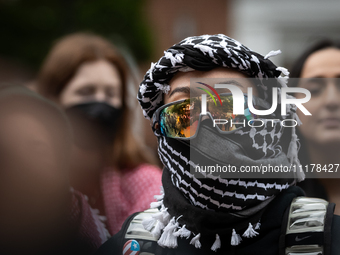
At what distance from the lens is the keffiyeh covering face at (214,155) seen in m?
1.75

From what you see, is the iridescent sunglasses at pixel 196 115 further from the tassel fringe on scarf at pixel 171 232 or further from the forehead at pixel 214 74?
the tassel fringe on scarf at pixel 171 232

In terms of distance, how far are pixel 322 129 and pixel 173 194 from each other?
130 cm

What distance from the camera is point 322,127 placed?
2.58 m

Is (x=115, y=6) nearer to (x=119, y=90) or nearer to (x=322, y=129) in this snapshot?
(x=119, y=90)

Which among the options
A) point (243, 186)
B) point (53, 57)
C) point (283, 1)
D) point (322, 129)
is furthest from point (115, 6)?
point (243, 186)

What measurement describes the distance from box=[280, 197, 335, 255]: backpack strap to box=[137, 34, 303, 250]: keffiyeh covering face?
0.14 metres

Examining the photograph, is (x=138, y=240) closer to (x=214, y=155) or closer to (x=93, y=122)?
(x=214, y=155)

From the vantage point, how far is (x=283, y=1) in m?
13.1

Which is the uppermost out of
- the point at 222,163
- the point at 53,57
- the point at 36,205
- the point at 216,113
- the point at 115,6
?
the point at 115,6

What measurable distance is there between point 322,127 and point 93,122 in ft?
5.61

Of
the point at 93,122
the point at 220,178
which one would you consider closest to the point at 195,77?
the point at 220,178

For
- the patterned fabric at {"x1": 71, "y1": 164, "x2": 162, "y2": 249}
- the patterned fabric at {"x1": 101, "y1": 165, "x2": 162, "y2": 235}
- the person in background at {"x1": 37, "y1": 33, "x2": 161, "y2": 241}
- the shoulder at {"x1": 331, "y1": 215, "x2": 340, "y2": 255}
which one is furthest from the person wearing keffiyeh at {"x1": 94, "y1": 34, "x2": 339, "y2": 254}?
the person in background at {"x1": 37, "y1": 33, "x2": 161, "y2": 241}

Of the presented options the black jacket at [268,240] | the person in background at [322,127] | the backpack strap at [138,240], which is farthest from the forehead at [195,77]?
the person in background at [322,127]

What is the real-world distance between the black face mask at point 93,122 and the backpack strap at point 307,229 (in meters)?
1.67
